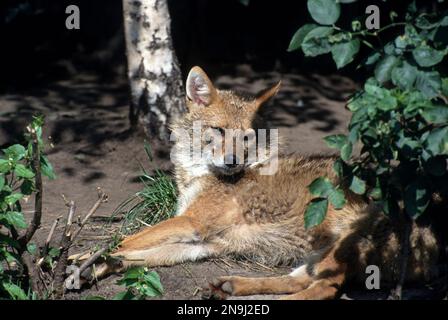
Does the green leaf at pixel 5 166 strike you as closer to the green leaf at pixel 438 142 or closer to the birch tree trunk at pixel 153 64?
the green leaf at pixel 438 142

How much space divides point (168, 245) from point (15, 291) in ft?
4.43

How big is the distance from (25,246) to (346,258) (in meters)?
2.08

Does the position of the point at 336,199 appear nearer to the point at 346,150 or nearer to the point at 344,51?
the point at 346,150

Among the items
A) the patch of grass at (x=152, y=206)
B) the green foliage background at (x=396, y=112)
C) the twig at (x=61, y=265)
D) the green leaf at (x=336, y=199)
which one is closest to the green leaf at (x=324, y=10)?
the green foliage background at (x=396, y=112)

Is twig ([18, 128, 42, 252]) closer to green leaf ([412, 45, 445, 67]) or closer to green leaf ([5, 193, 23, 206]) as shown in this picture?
green leaf ([5, 193, 23, 206])

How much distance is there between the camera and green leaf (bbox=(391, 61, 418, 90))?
383cm

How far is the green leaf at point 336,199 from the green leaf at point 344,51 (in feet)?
2.30

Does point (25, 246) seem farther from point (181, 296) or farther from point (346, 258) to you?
point (346, 258)

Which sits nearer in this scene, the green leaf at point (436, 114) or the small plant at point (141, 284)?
the green leaf at point (436, 114)

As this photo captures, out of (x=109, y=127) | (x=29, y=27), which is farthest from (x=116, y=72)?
(x=109, y=127)

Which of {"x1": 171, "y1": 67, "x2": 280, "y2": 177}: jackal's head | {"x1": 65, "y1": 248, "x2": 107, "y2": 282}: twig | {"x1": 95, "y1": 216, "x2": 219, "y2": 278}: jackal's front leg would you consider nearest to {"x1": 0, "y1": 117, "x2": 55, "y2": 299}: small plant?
{"x1": 65, "y1": 248, "x2": 107, "y2": 282}: twig

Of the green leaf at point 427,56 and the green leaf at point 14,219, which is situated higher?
the green leaf at point 427,56

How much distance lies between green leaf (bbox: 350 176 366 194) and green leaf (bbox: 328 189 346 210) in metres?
0.08

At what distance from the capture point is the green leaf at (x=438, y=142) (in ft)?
12.2
